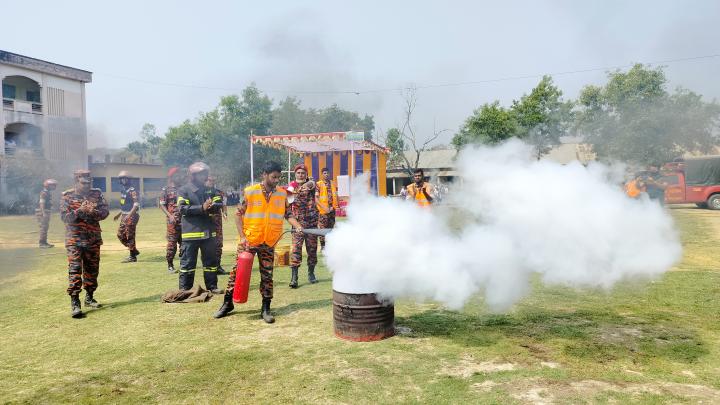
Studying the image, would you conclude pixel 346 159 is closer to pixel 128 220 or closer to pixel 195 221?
pixel 128 220

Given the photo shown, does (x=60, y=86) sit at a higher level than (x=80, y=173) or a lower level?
higher

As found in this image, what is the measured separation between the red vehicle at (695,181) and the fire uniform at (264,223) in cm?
2519

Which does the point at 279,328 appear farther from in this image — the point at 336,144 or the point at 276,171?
the point at 336,144

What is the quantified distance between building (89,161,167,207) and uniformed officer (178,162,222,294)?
36.2 metres

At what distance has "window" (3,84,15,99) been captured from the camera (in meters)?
32.2

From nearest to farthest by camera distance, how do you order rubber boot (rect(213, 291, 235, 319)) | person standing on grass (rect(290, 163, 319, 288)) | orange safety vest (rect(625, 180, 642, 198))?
1. rubber boot (rect(213, 291, 235, 319))
2. person standing on grass (rect(290, 163, 319, 288))
3. orange safety vest (rect(625, 180, 642, 198))

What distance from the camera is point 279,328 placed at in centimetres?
579

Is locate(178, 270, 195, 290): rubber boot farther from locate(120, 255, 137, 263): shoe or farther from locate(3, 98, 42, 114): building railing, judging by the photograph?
locate(3, 98, 42, 114): building railing

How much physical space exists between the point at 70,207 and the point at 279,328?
12.2 ft

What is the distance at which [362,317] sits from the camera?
5121 mm

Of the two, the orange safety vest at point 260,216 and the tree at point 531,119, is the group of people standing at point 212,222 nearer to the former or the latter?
the orange safety vest at point 260,216

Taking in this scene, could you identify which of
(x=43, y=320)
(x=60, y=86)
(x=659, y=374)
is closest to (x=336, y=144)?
(x=43, y=320)

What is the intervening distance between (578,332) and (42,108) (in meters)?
38.9

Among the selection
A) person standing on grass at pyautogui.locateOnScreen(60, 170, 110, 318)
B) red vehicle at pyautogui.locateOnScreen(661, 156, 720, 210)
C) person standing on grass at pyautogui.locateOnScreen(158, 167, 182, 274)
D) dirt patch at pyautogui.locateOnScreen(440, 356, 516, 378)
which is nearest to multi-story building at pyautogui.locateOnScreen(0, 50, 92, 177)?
person standing on grass at pyautogui.locateOnScreen(158, 167, 182, 274)
